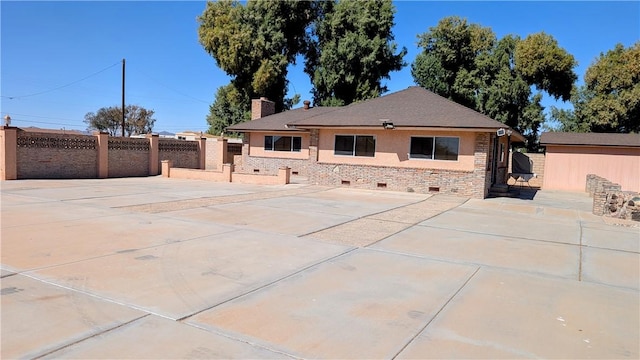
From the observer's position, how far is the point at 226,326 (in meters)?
4.02

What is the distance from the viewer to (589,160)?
2188cm

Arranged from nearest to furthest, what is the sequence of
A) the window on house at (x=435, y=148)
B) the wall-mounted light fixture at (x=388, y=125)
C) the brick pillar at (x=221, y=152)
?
the window on house at (x=435, y=148) → the wall-mounted light fixture at (x=388, y=125) → the brick pillar at (x=221, y=152)

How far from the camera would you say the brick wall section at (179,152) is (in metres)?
25.3

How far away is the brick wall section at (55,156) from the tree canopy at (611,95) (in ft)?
104

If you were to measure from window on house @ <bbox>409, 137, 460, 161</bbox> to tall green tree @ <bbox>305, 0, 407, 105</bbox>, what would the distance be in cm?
1820

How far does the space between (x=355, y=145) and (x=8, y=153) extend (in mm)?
14861

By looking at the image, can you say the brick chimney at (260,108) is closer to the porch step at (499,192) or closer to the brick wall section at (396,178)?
the brick wall section at (396,178)

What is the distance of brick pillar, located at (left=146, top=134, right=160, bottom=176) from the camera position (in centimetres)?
2437

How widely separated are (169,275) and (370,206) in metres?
8.29

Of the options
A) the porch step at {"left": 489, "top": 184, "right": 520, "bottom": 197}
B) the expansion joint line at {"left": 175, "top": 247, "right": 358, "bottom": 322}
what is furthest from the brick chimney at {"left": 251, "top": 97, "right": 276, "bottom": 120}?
the expansion joint line at {"left": 175, "top": 247, "right": 358, "bottom": 322}

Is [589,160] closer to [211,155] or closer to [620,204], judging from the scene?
[620,204]

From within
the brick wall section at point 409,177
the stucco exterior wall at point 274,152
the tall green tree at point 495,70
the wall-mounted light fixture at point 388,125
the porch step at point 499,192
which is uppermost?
the tall green tree at point 495,70

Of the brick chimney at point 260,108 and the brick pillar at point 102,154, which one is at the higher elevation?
the brick chimney at point 260,108

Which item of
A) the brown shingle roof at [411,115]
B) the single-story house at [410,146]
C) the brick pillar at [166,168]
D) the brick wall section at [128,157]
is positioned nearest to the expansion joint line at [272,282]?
the brown shingle roof at [411,115]
